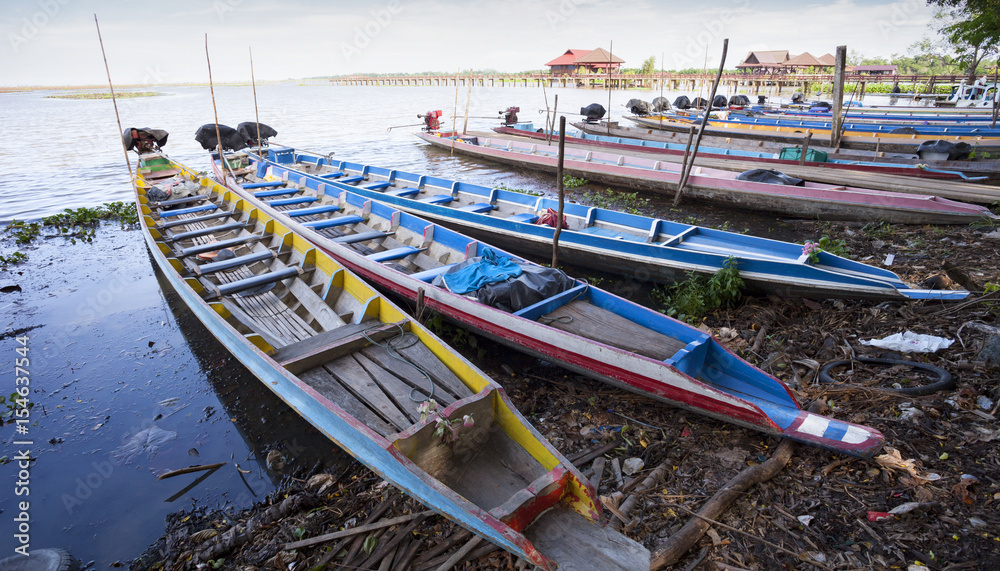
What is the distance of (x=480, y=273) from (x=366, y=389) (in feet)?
7.45

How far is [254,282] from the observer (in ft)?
21.3

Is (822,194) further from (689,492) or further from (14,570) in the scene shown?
(14,570)

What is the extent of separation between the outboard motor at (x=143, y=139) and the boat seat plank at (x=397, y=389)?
12530mm

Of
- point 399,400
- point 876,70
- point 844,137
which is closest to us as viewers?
point 399,400

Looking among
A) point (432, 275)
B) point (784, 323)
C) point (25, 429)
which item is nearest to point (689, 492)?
point (784, 323)

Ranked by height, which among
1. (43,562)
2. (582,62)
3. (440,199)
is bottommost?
(43,562)

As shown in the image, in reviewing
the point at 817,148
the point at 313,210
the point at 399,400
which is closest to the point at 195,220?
the point at 313,210

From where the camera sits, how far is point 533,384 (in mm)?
5801

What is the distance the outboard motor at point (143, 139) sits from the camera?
42.1 feet

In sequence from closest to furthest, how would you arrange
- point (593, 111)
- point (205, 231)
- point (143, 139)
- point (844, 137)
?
point (205, 231)
point (143, 139)
point (844, 137)
point (593, 111)

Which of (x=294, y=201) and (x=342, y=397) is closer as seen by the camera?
(x=342, y=397)

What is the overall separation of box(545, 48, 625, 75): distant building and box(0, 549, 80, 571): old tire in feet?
202

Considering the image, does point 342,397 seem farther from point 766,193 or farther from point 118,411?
point 766,193

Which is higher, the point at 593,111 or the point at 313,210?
the point at 593,111
